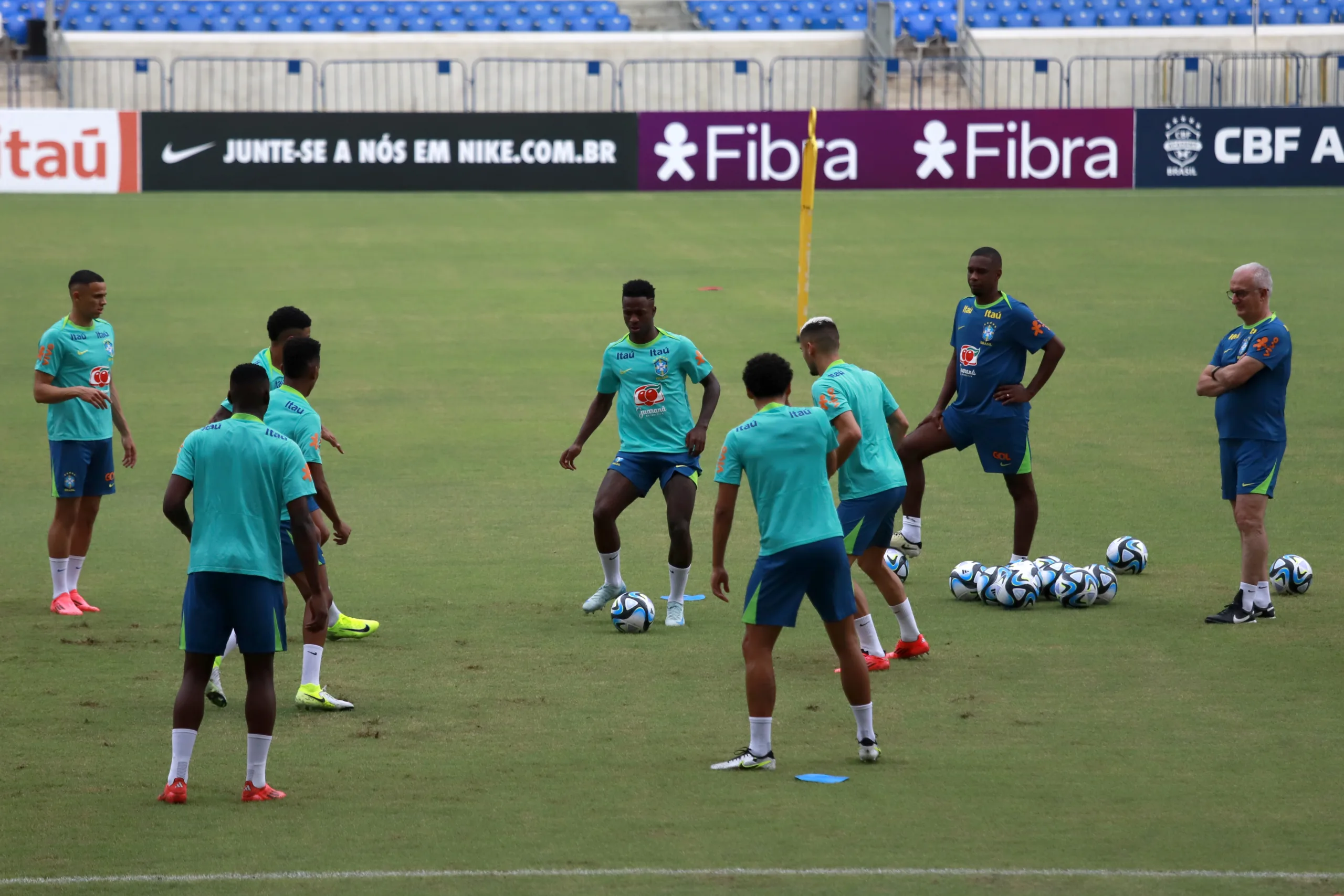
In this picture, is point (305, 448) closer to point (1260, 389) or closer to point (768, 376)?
point (768, 376)

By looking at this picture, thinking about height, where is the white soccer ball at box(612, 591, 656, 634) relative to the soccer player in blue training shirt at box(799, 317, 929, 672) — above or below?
below

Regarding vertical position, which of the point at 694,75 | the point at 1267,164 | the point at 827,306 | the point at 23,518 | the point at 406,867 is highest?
the point at 694,75

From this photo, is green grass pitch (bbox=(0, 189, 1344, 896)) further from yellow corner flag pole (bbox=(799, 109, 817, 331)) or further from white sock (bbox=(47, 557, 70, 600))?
yellow corner flag pole (bbox=(799, 109, 817, 331))

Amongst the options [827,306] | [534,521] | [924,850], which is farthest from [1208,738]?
[827,306]

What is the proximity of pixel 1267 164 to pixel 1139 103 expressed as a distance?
4.45 m

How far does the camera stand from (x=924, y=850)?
23.0ft

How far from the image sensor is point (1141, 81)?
1614 inches

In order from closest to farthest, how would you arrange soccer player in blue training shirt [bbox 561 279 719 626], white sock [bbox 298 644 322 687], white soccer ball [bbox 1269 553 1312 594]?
white sock [bbox 298 644 322 687]
soccer player in blue training shirt [bbox 561 279 719 626]
white soccer ball [bbox 1269 553 1312 594]

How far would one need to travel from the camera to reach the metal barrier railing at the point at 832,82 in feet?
134

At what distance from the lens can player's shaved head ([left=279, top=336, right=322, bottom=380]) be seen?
905cm

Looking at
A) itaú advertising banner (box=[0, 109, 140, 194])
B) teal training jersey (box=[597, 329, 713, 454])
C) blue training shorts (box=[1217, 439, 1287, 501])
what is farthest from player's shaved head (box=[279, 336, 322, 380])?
itaú advertising banner (box=[0, 109, 140, 194])

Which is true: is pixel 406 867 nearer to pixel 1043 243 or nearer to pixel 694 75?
pixel 1043 243

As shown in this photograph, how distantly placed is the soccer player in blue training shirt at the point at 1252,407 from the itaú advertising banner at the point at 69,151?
29.0 metres

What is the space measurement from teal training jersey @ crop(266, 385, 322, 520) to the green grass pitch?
1529 mm
